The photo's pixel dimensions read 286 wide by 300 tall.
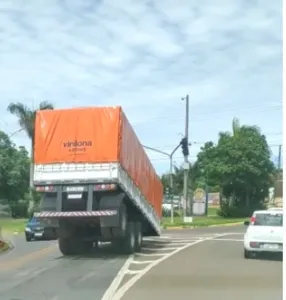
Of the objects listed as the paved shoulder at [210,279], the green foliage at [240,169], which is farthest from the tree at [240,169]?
the paved shoulder at [210,279]

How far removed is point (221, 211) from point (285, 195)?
59709 mm

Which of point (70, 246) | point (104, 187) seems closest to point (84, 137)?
point (104, 187)

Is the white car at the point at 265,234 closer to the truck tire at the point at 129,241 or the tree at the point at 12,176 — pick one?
the truck tire at the point at 129,241

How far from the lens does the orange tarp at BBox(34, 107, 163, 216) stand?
61.1 ft

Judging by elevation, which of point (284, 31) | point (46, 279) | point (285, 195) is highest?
point (284, 31)

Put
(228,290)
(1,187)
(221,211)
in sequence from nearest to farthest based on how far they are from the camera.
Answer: (228,290) → (221,211) → (1,187)

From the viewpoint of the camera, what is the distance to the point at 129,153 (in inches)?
780

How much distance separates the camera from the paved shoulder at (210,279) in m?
11.8

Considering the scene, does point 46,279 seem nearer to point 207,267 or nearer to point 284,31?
point 207,267

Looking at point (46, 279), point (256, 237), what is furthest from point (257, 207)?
point (46, 279)

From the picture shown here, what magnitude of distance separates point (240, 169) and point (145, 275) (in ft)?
157

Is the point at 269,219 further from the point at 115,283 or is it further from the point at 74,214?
the point at 115,283

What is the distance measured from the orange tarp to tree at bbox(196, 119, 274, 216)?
42804 mm

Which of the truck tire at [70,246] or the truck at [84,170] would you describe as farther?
the truck tire at [70,246]
